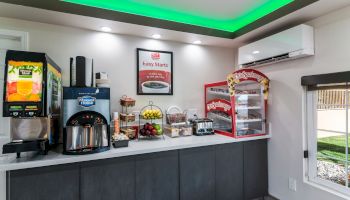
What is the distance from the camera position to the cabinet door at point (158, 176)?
194 cm

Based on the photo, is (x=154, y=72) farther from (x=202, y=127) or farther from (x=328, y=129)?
(x=328, y=129)

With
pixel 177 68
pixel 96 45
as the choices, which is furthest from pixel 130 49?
pixel 177 68

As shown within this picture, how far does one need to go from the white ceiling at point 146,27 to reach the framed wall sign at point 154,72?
26cm

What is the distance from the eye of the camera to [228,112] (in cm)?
257

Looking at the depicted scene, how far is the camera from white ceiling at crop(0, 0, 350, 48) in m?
1.89

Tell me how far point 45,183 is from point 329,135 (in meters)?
2.89

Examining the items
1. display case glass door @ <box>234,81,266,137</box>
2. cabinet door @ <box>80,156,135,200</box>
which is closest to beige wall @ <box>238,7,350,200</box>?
display case glass door @ <box>234,81,266,137</box>

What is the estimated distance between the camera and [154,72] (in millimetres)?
2787

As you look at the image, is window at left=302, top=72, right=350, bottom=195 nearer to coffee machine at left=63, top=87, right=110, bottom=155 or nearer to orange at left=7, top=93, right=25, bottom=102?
coffee machine at left=63, top=87, right=110, bottom=155

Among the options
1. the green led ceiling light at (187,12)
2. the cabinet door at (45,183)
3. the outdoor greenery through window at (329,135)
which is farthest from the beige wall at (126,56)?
the outdoor greenery through window at (329,135)

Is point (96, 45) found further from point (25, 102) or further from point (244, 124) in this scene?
point (244, 124)

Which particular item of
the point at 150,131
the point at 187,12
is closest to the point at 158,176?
the point at 150,131

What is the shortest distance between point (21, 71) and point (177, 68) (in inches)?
77.3

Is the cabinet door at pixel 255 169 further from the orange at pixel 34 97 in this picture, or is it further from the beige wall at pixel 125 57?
the orange at pixel 34 97
